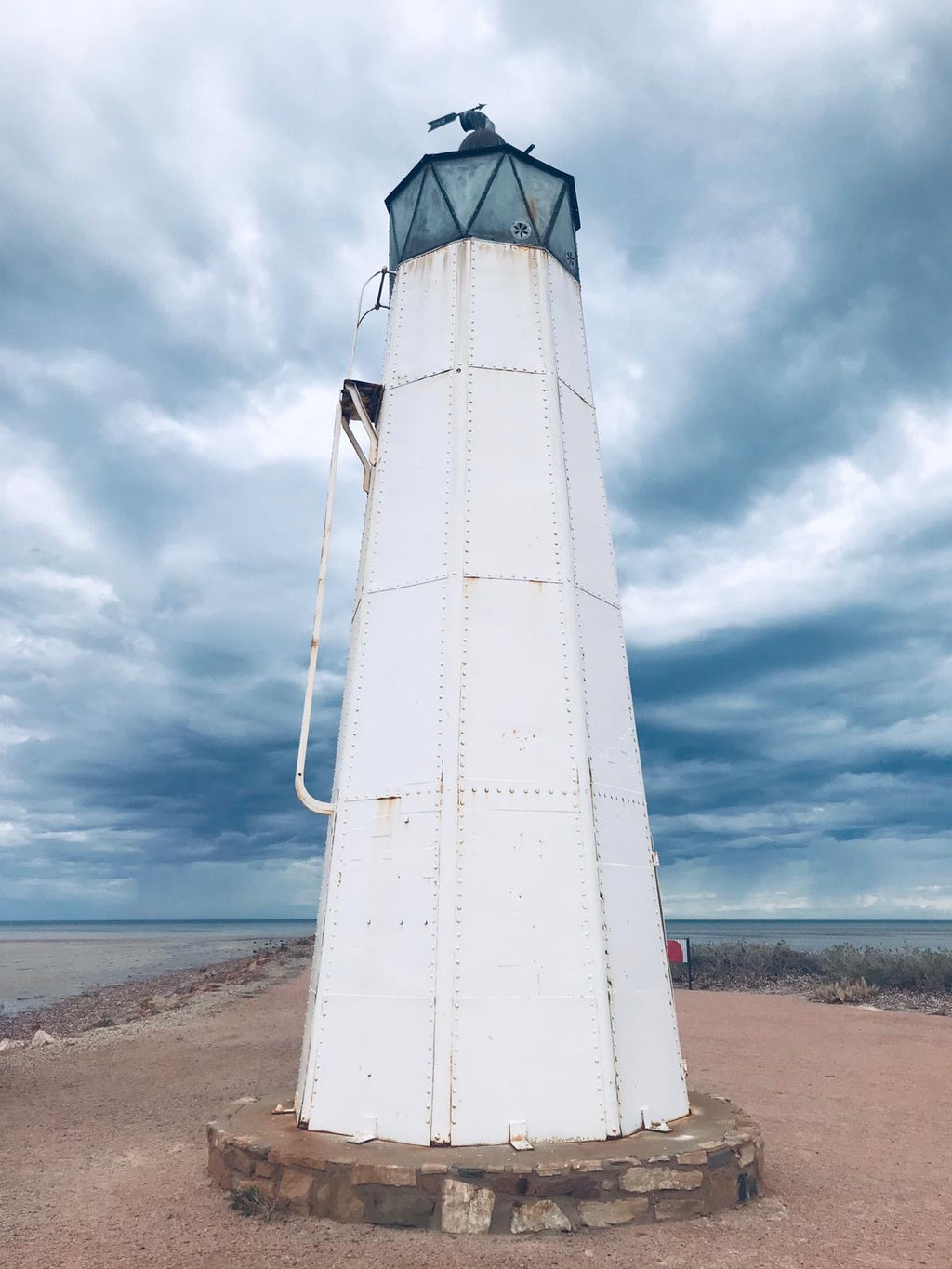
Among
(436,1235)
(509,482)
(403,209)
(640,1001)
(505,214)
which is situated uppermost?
(403,209)

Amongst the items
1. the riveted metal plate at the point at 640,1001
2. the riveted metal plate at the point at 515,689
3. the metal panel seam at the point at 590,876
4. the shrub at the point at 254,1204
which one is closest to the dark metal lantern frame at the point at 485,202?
the metal panel seam at the point at 590,876

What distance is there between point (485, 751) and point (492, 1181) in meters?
2.63

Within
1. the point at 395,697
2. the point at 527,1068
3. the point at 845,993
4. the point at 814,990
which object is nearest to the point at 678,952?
the point at 814,990

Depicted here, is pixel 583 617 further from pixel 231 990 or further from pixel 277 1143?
pixel 231 990

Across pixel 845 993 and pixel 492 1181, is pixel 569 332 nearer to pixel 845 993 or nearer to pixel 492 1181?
pixel 492 1181

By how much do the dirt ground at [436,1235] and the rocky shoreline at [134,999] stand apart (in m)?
3.68

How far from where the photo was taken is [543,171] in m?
8.14

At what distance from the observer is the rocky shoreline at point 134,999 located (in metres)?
18.8

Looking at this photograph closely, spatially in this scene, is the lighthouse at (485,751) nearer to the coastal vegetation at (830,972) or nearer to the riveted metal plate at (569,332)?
the riveted metal plate at (569,332)

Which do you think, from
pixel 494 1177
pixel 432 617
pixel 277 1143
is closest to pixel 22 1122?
pixel 277 1143

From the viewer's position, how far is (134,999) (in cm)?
2422

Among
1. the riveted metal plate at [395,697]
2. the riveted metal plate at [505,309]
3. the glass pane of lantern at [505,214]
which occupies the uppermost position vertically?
the glass pane of lantern at [505,214]

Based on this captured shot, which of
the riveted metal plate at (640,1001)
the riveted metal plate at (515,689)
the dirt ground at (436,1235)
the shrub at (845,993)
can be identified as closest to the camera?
the dirt ground at (436,1235)

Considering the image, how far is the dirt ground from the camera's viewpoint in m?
4.91
